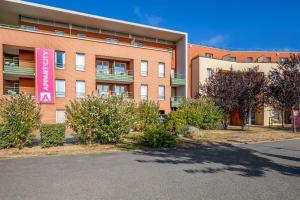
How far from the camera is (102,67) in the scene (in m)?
27.9

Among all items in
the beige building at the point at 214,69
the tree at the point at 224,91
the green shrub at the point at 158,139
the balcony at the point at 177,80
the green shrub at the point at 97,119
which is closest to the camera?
the green shrub at the point at 158,139

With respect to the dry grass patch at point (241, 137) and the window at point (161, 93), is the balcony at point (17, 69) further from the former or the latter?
the dry grass patch at point (241, 137)

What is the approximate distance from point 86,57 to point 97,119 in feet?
50.5

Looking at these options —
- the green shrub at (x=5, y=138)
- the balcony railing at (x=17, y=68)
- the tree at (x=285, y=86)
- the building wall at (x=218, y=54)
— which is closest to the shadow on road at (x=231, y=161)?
the green shrub at (x=5, y=138)

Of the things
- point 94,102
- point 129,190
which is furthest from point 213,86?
point 129,190

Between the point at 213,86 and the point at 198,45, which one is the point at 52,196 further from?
the point at 198,45

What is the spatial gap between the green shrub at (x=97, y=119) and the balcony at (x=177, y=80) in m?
19.2

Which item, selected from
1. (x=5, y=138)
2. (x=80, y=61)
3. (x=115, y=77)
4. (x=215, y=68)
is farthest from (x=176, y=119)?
(x=215, y=68)

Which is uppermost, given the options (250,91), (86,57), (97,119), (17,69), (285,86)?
(86,57)

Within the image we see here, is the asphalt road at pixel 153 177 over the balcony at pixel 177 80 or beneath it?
beneath

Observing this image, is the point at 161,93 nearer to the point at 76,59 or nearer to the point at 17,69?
the point at 76,59

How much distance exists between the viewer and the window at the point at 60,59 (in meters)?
24.2

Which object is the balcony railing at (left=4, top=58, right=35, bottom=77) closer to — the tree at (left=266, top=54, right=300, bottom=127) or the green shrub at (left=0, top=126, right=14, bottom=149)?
the green shrub at (left=0, top=126, right=14, bottom=149)

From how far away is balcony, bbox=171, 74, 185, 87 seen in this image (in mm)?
31016
